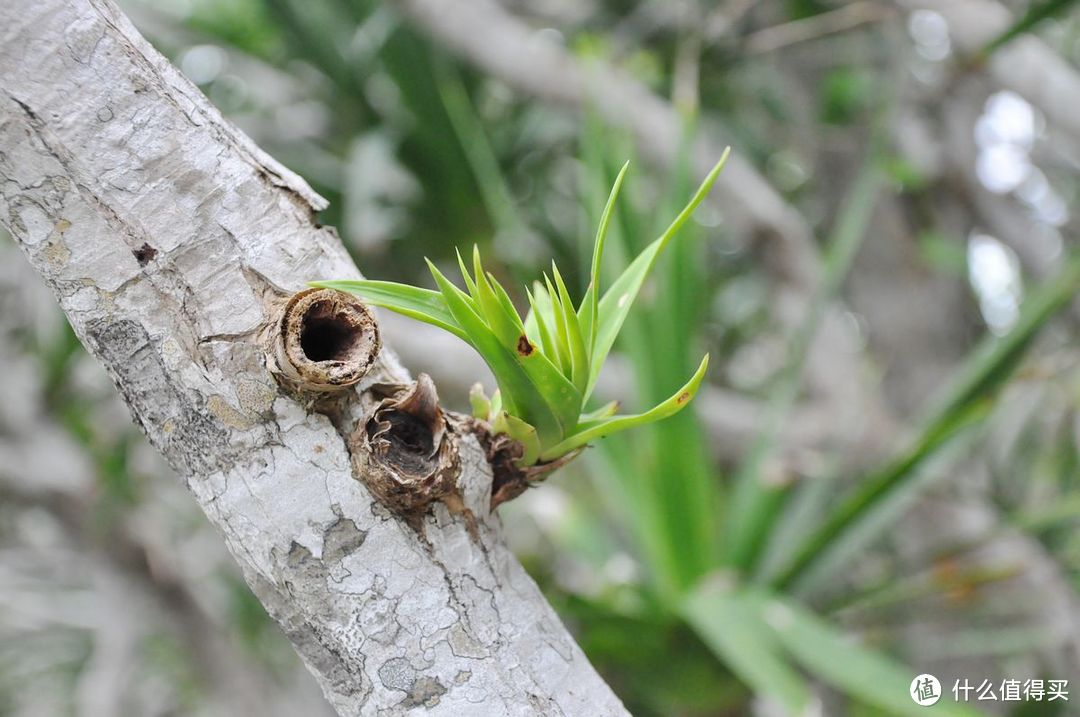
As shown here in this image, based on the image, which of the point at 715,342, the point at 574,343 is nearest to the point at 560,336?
the point at 574,343

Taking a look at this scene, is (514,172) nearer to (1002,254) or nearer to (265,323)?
(1002,254)

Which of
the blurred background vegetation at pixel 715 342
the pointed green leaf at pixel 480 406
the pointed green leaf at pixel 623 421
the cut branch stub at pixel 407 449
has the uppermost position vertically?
the blurred background vegetation at pixel 715 342

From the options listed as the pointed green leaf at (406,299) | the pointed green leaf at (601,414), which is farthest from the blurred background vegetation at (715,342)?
the pointed green leaf at (406,299)

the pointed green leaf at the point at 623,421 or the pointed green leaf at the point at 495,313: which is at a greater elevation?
the pointed green leaf at the point at 495,313

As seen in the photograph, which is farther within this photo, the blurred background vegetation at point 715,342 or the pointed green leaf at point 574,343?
the blurred background vegetation at point 715,342

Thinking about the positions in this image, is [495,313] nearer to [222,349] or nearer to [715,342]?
[222,349]

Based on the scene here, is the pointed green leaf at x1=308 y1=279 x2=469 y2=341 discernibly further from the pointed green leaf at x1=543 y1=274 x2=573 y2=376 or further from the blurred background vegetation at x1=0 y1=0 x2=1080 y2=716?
the blurred background vegetation at x1=0 y1=0 x2=1080 y2=716

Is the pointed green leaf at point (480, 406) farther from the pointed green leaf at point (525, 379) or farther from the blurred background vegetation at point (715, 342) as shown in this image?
the blurred background vegetation at point (715, 342)

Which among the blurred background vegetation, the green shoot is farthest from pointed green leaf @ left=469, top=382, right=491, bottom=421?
the blurred background vegetation

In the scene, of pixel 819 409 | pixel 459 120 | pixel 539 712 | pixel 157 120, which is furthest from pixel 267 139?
pixel 539 712
